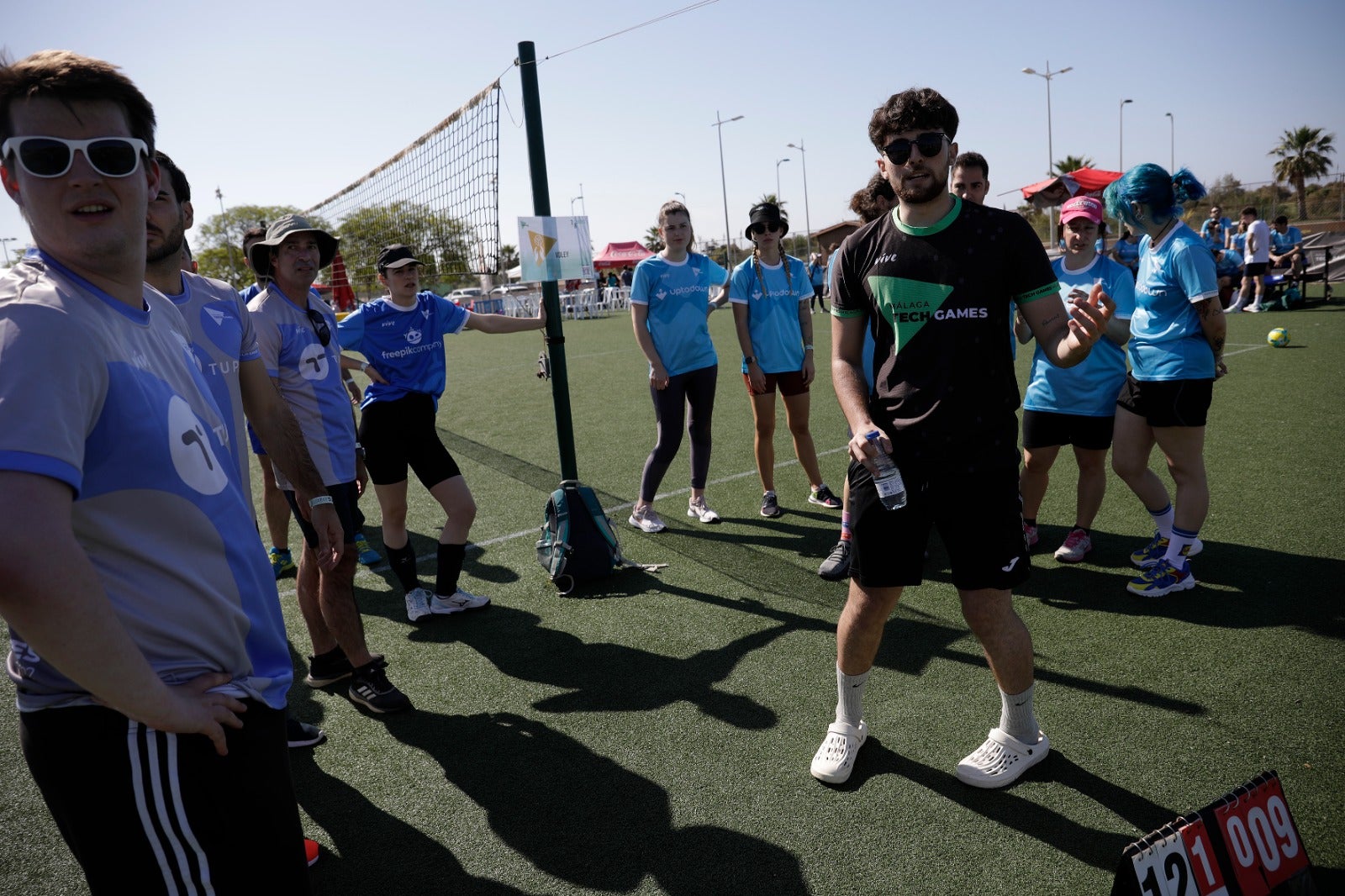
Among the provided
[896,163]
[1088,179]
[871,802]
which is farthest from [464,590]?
[1088,179]

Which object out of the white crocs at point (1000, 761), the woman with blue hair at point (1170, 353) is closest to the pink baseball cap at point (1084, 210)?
the woman with blue hair at point (1170, 353)

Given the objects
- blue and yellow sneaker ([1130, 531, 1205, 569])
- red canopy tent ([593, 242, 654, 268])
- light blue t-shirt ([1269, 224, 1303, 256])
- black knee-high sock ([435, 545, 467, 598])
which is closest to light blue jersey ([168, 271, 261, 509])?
black knee-high sock ([435, 545, 467, 598])

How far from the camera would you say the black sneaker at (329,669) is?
12.9ft

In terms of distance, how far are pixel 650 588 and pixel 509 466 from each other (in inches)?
142

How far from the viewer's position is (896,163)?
266 cm

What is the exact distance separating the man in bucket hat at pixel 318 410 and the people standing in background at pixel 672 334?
2.34m

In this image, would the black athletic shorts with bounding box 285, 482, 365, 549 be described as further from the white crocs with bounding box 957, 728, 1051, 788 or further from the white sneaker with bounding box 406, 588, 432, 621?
the white crocs with bounding box 957, 728, 1051, 788

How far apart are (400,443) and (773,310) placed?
2.77 metres

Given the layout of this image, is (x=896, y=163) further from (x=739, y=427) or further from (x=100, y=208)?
(x=739, y=427)

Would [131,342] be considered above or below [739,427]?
above

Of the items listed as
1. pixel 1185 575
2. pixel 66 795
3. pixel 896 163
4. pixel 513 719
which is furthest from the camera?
pixel 1185 575

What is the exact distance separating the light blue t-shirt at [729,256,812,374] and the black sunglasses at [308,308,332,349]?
9.47ft

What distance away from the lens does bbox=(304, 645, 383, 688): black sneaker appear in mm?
3922

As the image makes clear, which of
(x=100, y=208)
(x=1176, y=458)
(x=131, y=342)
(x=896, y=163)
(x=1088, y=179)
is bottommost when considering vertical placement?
(x=1176, y=458)
